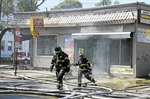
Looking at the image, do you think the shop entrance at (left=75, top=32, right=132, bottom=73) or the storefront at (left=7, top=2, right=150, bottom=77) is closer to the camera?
the storefront at (left=7, top=2, right=150, bottom=77)

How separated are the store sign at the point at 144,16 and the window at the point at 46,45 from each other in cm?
738

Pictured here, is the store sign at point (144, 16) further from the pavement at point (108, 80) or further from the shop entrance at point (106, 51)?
the pavement at point (108, 80)

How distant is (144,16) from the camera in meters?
18.8

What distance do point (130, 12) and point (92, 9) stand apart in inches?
130

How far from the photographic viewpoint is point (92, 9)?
841 inches

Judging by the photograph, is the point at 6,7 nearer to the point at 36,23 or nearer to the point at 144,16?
the point at 36,23

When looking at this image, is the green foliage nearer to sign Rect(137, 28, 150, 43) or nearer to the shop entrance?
the shop entrance

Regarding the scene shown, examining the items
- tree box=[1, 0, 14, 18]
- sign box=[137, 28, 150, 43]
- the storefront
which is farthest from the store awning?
tree box=[1, 0, 14, 18]

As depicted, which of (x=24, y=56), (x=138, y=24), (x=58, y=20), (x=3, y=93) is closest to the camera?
(x=3, y=93)

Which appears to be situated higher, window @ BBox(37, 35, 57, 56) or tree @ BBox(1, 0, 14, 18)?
tree @ BBox(1, 0, 14, 18)

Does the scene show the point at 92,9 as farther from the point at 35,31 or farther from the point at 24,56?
the point at 24,56

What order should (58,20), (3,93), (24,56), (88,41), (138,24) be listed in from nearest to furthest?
(3,93) < (138,24) < (88,41) < (58,20) < (24,56)

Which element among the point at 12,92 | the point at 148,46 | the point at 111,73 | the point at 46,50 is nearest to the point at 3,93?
the point at 12,92

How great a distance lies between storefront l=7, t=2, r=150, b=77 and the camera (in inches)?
743
